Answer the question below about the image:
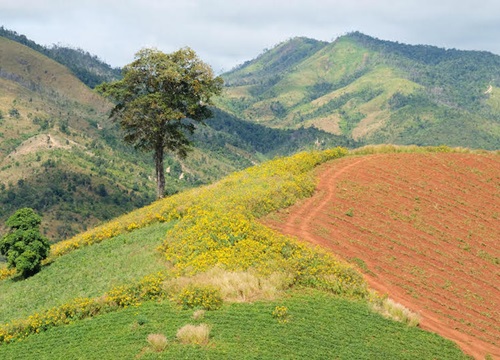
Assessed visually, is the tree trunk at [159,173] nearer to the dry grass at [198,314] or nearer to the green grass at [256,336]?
the green grass at [256,336]

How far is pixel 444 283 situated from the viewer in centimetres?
2158

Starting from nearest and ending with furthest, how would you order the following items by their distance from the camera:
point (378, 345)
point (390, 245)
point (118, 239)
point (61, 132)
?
point (378, 345) → point (390, 245) → point (118, 239) → point (61, 132)

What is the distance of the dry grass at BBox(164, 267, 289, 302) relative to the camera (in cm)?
1780

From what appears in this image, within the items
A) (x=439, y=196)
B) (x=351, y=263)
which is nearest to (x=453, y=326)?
(x=351, y=263)

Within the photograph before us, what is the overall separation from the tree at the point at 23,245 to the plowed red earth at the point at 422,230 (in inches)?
505

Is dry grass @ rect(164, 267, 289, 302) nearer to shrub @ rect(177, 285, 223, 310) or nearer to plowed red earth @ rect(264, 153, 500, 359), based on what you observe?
shrub @ rect(177, 285, 223, 310)

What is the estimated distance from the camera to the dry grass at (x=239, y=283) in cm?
1780

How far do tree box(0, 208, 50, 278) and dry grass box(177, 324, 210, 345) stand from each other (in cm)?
1404

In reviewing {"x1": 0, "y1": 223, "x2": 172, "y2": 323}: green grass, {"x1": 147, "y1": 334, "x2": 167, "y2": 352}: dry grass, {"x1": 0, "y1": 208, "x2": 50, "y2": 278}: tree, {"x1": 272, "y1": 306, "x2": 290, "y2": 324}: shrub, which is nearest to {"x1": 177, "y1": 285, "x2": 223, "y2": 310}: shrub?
{"x1": 147, "y1": 334, "x2": 167, "y2": 352}: dry grass

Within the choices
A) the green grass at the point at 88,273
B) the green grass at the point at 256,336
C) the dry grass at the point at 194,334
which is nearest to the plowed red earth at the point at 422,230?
the green grass at the point at 256,336

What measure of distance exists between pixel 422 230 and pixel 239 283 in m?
12.9

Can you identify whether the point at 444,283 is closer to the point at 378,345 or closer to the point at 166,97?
the point at 378,345

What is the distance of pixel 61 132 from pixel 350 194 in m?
189

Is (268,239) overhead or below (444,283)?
overhead
